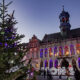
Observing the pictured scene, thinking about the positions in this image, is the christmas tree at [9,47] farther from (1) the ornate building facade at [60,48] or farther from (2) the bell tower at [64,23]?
(2) the bell tower at [64,23]

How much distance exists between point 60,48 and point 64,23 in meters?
9.70

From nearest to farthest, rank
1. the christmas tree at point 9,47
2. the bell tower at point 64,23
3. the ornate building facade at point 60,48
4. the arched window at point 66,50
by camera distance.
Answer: the christmas tree at point 9,47, the ornate building facade at point 60,48, the arched window at point 66,50, the bell tower at point 64,23

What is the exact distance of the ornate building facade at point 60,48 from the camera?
3519cm

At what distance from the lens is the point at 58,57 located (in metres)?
36.2

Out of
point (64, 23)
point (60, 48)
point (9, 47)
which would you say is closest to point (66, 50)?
point (60, 48)

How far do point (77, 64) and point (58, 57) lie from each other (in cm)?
605

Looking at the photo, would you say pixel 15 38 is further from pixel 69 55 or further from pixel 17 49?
pixel 69 55

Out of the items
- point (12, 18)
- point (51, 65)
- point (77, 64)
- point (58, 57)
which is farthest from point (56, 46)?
point (12, 18)

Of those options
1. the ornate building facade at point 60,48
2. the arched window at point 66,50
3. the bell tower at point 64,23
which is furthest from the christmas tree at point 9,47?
the bell tower at point 64,23

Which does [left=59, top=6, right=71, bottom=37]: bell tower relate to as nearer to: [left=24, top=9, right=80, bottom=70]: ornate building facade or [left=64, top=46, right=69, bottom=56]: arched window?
[left=24, top=9, right=80, bottom=70]: ornate building facade

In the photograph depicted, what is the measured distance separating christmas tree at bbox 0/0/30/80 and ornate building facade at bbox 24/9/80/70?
96.7ft

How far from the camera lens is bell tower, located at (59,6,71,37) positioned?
4075 cm

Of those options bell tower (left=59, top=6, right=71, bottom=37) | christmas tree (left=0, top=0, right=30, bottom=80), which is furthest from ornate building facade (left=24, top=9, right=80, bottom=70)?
christmas tree (left=0, top=0, right=30, bottom=80)

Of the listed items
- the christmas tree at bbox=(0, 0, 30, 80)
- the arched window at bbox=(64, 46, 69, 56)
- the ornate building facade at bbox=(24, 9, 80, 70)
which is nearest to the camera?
the christmas tree at bbox=(0, 0, 30, 80)
